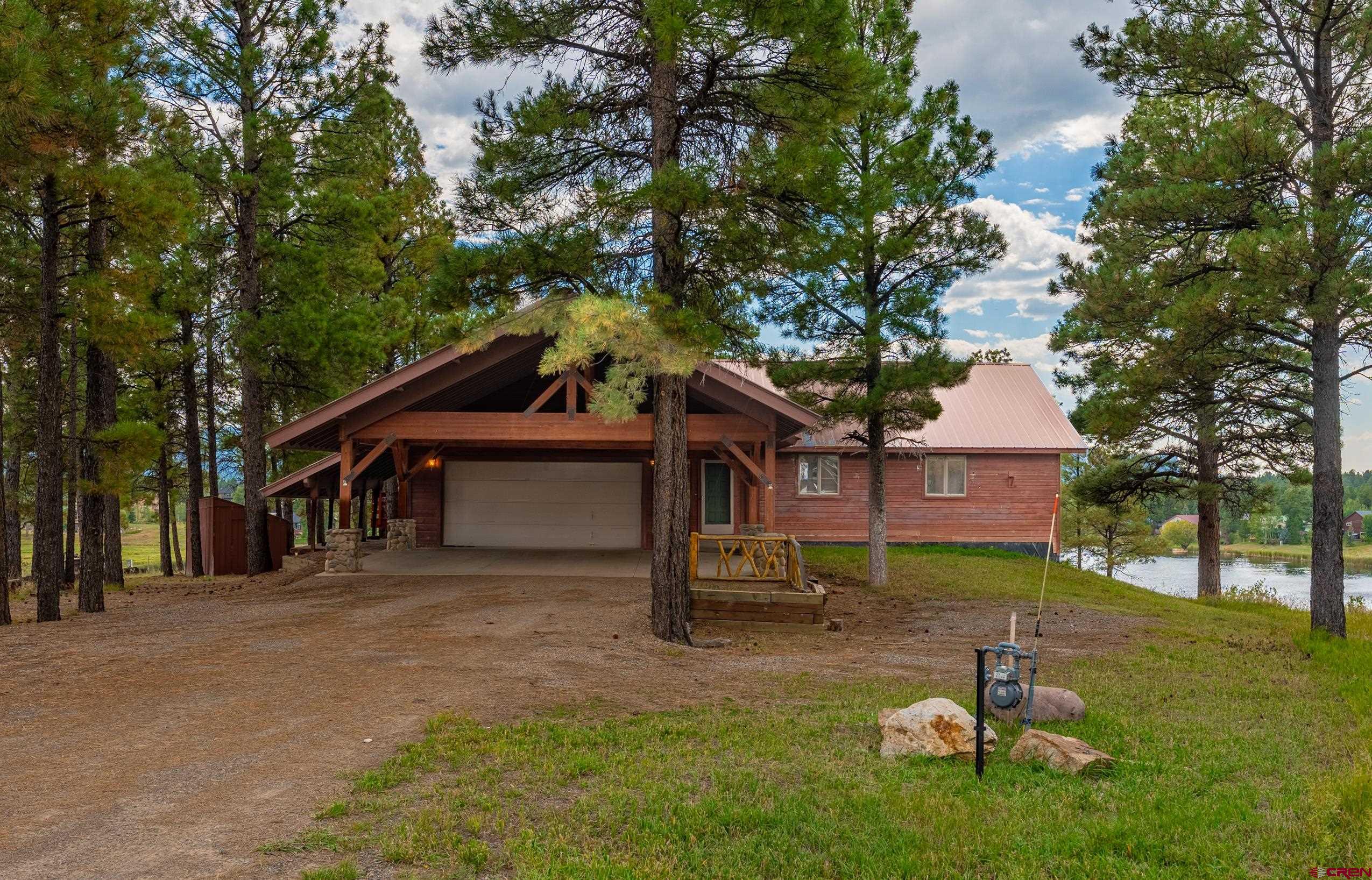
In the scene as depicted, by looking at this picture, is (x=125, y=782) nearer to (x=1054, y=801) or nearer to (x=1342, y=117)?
(x=1054, y=801)

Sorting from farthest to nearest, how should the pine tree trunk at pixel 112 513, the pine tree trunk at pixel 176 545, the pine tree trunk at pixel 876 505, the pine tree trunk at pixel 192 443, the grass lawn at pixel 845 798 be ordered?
the pine tree trunk at pixel 176 545 → the pine tree trunk at pixel 192 443 → the pine tree trunk at pixel 876 505 → the pine tree trunk at pixel 112 513 → the grass lawn at pixel 845 798

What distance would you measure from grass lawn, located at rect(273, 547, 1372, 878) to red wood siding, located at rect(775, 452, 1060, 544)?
1525 cm

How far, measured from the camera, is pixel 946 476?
77.9 feet

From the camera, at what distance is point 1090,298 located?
13922 mm

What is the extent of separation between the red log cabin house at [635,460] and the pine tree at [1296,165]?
7.00 meters

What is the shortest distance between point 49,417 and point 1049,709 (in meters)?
12.8

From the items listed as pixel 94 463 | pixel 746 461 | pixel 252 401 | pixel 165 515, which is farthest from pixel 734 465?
pixel 165 515


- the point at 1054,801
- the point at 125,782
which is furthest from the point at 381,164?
the point at 1054,801

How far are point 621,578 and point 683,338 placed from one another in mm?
7128

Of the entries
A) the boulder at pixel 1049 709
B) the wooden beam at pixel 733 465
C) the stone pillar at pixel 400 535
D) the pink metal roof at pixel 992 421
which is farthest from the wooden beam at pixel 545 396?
the boulder at pixel 1049 709

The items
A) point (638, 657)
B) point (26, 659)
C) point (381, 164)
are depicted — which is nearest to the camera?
point (26, 659)

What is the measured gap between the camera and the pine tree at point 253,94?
17.5m

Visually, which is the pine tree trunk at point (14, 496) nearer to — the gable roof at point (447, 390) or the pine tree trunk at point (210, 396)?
the pine tree trunk at point (210, 396)

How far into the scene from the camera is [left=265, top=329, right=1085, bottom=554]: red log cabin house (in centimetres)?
1580
